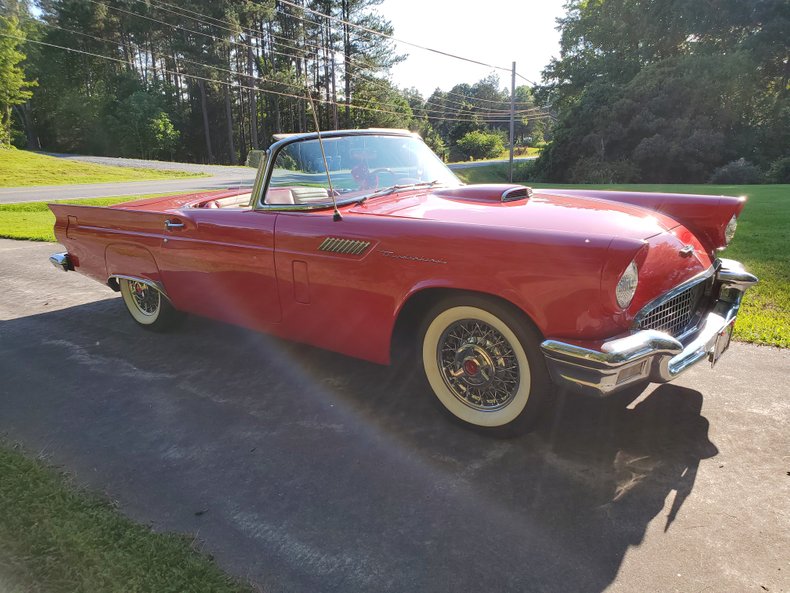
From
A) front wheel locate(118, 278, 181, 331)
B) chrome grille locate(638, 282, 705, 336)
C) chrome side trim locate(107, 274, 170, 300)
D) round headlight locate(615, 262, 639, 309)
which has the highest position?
round headlight locate(615, 262, 639, 309)

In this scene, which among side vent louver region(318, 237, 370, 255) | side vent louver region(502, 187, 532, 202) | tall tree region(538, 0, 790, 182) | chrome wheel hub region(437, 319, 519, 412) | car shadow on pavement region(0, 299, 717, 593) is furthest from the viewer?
tall tree region(538, 0, 790, 182)

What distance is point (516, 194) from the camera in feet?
10.6

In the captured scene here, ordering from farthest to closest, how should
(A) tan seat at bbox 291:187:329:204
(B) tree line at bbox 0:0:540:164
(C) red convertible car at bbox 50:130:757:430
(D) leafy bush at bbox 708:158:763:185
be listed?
(B) tree line at bbox 0:0:540:164, (D) leafy bush at bbox 708:158:763:185, (A) tan seat at bbox 291:187:329:204, (C) red convertible car at bbox 50:130:757:430

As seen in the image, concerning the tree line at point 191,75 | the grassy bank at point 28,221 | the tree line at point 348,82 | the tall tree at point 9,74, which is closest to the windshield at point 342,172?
the grassy bank at point 28,221

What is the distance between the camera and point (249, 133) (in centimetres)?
5219

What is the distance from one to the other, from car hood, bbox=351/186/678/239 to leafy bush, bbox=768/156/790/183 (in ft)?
89.4

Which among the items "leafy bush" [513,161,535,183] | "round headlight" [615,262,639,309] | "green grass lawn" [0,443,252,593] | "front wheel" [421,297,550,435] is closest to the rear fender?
"green grass lawn" [0,443,252,593]

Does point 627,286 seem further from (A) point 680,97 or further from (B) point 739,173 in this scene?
(A) point 680,97

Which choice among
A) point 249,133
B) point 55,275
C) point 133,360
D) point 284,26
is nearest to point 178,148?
point 249,133

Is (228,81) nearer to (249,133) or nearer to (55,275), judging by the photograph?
(249,133)

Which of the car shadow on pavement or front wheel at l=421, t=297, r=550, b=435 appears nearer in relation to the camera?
the car shadow on pavement

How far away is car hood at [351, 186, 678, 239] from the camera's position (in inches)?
99.7

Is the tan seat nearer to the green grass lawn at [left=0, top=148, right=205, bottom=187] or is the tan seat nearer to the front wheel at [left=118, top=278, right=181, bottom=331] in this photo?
the front wheel at [left=118, top=278, right=181, bottom=331]

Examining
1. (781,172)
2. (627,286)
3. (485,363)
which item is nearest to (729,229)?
(627,286)
